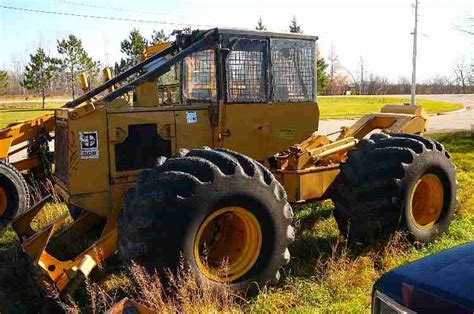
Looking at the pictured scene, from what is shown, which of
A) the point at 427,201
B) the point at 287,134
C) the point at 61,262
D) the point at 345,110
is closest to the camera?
the point at 61,262

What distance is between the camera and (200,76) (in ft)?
20.0

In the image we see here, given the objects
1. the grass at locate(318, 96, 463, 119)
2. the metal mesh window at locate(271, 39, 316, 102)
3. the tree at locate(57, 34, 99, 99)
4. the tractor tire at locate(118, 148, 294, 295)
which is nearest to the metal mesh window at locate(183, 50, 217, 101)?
the metal mesh window at locate(271, 39, 316, 102)

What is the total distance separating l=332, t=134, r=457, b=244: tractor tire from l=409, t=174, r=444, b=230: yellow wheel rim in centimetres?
9

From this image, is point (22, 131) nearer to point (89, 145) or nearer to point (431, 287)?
point (89, 145)

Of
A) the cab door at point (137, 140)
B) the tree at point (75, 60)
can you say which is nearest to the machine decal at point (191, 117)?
the cab door at point (137, 140)

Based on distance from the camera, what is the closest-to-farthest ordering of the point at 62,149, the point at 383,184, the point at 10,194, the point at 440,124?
1. the point at 383,184
2. the point at 62,149
3. the point at 10,194
4. the point at 440,124

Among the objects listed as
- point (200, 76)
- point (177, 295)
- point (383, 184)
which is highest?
point (200, 76)

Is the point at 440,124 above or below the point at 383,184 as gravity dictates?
below

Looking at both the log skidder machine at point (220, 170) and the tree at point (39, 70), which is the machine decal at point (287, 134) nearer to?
the log skidder machine at point (220, 170)

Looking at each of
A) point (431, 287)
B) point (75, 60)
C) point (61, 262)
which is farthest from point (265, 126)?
point (75, 60)

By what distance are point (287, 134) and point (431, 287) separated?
13.0ft

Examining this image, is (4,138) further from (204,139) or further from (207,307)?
(207,307)

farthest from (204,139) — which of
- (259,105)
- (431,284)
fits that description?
(431,284)

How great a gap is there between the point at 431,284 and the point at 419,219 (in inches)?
167
